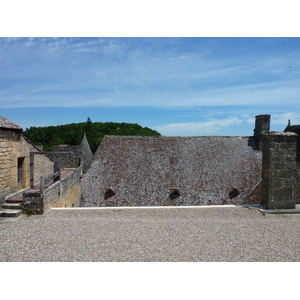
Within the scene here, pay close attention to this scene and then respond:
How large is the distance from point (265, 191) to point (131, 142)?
11.4 meters

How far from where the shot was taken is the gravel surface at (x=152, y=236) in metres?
4.24

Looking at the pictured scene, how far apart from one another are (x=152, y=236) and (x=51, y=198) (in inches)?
162

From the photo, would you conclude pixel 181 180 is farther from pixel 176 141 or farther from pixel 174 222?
pixel 174 222

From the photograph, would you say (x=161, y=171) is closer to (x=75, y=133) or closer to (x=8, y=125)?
(x=8, y=125)

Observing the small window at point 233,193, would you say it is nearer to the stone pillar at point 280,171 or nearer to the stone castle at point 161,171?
the stone castle at point 161,171

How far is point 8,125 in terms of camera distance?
309 inches

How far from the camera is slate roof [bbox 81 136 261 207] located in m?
12.9

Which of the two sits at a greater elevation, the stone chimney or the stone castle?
the stone chimney

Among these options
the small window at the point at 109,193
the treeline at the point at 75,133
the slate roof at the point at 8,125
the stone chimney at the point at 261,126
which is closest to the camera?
the slate roof at the point at 8,125

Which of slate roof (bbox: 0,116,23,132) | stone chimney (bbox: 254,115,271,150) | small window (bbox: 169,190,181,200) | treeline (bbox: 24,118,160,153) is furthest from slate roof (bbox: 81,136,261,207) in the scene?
treeline (bbox: 24,118,160,153)

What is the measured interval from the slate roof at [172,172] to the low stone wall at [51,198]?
2.11 meters

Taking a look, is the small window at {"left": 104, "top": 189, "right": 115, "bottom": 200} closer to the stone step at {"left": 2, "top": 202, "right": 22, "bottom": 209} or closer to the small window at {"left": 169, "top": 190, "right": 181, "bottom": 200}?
the small window at {"left": 169, "top": 190, "right": 181, "bottom": 200}

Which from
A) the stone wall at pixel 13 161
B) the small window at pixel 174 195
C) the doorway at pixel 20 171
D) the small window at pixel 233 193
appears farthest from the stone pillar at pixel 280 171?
the doorway at pixel 20 171

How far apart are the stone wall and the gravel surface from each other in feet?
7.22
